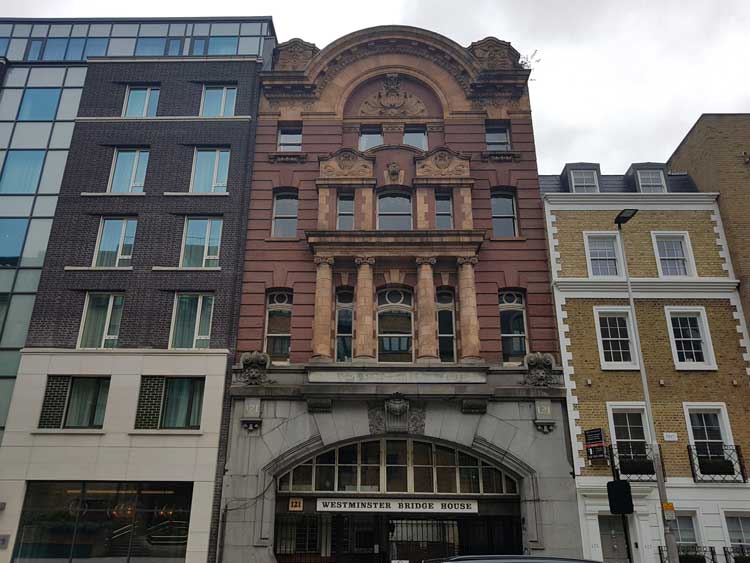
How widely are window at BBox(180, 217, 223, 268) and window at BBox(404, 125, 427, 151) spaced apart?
8.81 m

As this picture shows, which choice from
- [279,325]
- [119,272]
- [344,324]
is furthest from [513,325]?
[119,272]

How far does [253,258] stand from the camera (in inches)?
883

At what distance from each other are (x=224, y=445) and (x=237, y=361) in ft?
9.83

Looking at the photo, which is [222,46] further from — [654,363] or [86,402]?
[654,363]

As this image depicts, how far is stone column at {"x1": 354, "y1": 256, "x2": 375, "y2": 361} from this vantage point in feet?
67.7

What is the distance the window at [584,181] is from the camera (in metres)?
24.0

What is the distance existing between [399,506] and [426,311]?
270 inches

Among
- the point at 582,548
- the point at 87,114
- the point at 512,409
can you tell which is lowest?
the point at 582,548

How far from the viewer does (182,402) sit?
20.5 meters

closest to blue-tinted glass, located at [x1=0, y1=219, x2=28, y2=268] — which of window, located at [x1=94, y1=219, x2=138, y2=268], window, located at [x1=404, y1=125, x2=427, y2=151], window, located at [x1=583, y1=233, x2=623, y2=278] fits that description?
window, located at [x1=94, y1=219, x2=138, y2=268]

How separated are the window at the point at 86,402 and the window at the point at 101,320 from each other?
137 cm

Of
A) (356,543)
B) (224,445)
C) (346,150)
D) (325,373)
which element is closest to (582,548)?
(356,543)

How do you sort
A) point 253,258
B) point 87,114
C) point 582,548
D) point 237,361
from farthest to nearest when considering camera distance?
point 87,114 < point 253,258 < point 237,361 < point 582,548

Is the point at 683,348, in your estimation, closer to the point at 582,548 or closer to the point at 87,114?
the point at 582,548
